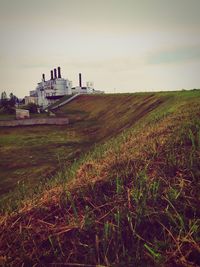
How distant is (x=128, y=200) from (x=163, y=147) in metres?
2.23

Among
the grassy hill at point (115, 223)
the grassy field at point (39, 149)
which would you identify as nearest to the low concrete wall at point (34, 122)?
the grassy field at point (39, 149)

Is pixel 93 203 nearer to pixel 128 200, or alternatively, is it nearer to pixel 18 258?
pixel 128 200

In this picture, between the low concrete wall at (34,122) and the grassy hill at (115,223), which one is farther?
the low concrete wall at (34,122)

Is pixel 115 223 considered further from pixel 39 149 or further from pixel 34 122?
pixel 34 122

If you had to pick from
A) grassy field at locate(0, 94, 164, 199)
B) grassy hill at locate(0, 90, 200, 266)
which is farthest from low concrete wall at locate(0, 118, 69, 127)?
grassy hill at locate(0, 90, 200, 266)

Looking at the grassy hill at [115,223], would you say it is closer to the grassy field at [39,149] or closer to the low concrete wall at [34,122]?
the grassy field at [39,149]

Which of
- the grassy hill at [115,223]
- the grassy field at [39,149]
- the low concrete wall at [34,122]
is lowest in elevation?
the grassy field at [39,149]

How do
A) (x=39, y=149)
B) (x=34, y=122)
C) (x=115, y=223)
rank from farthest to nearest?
(x=34, y=122) → (x=39, y=149) → (x=115, y=223)

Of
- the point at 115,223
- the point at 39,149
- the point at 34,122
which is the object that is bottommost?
the point at 39,149

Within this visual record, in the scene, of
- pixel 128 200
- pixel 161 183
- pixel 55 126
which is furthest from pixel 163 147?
pixel 55 126

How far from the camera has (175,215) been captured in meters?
3.12

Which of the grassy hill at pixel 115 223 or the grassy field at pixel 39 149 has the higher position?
the grassy hill at pixel 115 223

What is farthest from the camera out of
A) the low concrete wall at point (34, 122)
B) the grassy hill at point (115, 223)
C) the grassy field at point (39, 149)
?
the low concrete wall at point (34, 122)

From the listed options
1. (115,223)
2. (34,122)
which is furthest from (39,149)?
(115,223)
